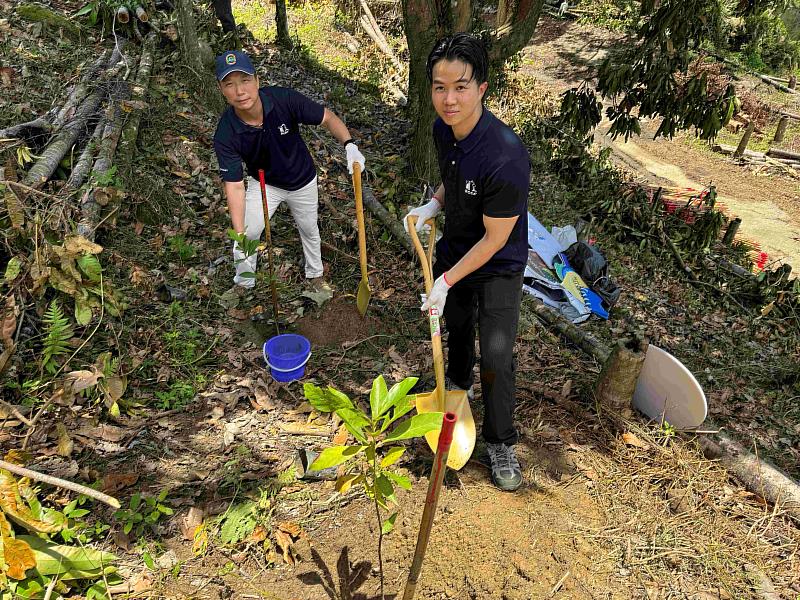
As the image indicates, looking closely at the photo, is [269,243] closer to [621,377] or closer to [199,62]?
[621,377]

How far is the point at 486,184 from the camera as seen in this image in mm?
2420

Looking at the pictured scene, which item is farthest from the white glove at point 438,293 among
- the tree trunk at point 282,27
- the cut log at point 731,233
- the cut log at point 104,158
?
the tree trunk at point 282,27

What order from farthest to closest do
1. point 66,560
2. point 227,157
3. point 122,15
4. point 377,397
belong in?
point 122,15 → point 227,157 → point 66,560 → point 377,397

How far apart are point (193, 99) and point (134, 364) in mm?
4128

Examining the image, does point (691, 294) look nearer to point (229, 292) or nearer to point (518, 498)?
point (518, 498)

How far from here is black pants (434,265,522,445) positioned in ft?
8.96

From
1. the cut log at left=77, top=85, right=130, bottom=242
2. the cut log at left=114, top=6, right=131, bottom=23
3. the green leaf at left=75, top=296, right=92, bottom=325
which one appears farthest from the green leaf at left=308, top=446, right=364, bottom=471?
the cut log at left=114, top=6, right=131, bottom=23

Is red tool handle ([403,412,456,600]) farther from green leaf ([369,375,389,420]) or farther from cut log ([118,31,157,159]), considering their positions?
cut log ([118,31,157,159])

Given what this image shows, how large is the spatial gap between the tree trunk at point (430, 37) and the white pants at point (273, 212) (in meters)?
2.50

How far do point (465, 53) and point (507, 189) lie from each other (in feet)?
2.11

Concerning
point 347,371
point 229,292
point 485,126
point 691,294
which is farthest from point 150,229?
point 691,294

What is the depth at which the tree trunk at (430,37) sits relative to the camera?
18.1ft

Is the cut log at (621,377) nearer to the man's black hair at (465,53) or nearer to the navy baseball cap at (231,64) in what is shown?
the man's black hair at (465,53)

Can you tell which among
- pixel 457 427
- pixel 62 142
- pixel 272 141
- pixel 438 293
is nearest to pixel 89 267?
pixel 272 141
